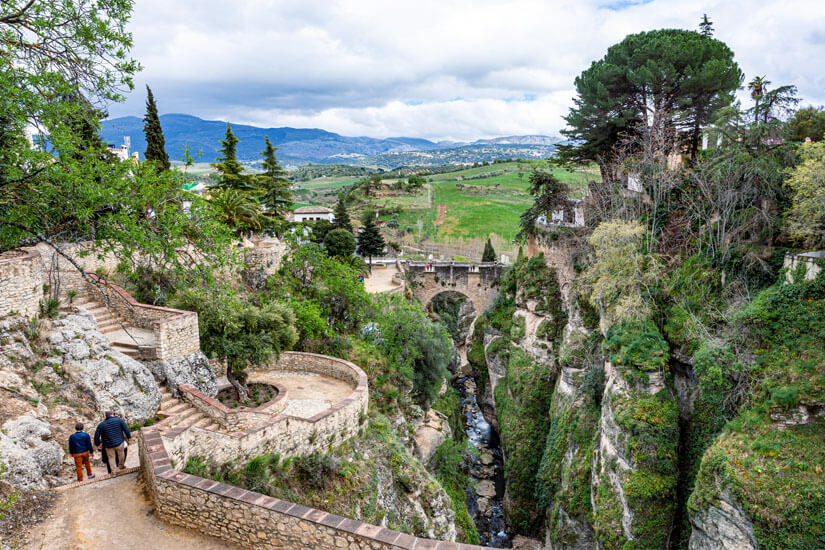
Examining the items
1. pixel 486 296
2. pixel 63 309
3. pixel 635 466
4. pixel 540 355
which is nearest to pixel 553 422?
pixel 540 355

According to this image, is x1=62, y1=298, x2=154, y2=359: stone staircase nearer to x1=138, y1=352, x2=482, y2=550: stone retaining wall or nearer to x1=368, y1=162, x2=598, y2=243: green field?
x1=138, y1=352, x2=482, y2=550: stone retaining wall

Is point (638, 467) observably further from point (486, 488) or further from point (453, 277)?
point (453, 277)

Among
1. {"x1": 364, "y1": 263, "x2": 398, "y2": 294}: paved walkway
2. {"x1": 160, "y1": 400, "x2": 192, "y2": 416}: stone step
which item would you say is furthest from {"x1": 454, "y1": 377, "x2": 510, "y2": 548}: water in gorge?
{"x1": 160, "y1": 400, "x2": 192, "y2": 416}: stone step

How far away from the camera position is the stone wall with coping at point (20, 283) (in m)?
9.37

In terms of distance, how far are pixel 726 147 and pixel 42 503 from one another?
2224 centimetres

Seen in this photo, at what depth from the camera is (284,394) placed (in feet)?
42.4

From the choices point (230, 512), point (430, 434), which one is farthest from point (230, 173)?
point (230, 512)

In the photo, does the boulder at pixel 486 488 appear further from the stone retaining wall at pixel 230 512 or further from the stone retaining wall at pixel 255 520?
the stone retaining wall at pixel 255 520

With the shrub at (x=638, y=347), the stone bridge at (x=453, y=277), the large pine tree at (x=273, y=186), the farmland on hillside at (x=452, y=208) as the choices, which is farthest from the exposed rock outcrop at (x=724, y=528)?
the farmland on hillside at (x=452, y=208)

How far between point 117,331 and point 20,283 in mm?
3261

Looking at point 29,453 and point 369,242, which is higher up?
point 29,453

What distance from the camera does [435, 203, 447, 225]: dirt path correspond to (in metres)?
64.8

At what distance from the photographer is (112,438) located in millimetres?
8266

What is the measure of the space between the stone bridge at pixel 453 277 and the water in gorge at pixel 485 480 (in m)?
9.59
